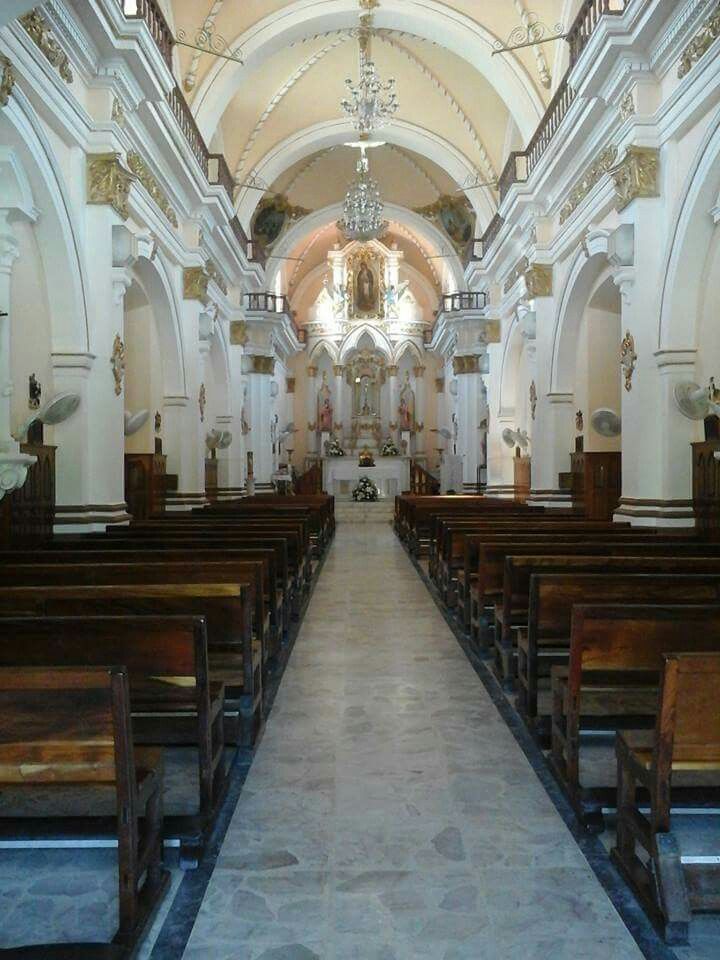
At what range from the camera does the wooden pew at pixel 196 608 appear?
3861 mm

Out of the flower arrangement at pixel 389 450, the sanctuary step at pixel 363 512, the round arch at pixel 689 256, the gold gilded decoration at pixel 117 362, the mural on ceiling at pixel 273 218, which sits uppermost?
the mural on ceiling at pixel 273 218

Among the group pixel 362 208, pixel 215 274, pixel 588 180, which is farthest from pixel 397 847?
pixel 215 274

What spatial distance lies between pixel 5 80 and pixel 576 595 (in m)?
5.44

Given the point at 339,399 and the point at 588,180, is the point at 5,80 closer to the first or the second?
the point at 588,180

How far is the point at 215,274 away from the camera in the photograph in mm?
16203

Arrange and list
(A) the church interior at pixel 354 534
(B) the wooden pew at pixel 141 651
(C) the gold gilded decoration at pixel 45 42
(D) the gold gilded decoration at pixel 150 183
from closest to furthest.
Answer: (A) the church interior at pixel 354 534, (B) the wooden pew at pixel 141 651, (C) the gold gilded decoration at pixel 45 42, (D) the gold gilded decoration at pixel 150 183

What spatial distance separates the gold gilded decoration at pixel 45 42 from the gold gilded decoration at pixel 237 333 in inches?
427

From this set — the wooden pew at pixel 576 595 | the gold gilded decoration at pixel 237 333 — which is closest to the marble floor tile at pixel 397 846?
the wooden pew at pixel 576 595

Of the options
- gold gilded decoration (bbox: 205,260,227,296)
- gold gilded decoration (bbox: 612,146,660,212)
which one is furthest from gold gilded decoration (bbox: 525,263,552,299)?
gold gilded decoration (bbox: 205,260,227,296)

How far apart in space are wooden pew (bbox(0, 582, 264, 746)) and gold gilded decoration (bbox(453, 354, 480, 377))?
63.3 feet

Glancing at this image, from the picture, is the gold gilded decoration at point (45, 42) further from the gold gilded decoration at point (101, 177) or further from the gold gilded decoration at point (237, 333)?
the gold gilded decoration at point (237, 333)

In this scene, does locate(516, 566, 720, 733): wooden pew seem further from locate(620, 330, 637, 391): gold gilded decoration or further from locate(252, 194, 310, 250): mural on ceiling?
locate(252, 194, 310, 250): mural on ceiling

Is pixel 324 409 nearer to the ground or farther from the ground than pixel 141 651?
farther from the ground

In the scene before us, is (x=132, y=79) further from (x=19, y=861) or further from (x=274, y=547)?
(x=19, y=861)
